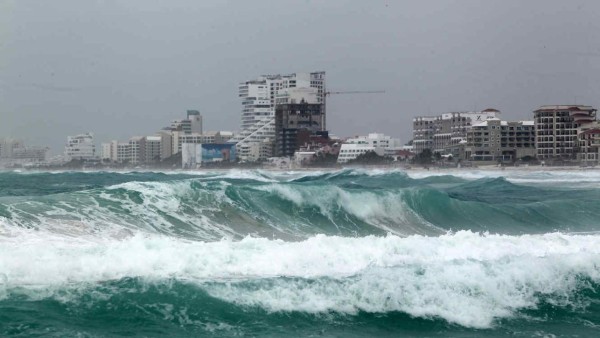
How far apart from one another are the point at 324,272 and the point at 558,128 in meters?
89.6

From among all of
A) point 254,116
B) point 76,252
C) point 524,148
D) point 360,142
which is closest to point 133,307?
point 76,252

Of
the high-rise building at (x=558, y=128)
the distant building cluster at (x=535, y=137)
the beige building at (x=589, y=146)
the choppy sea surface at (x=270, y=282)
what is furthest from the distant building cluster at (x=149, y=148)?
the choppy sea surface at (x=270, y=282)

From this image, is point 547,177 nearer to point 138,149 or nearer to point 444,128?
point 444,128

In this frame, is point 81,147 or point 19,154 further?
point 81,147

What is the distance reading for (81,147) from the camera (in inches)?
5723

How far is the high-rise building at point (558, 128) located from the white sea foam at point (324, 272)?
8414 cm

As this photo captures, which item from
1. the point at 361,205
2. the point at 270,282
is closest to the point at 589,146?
the point at 361,205

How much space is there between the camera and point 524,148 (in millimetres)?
100562

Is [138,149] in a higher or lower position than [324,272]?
higher

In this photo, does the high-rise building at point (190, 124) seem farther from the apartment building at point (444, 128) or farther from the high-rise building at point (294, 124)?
the apartment building at point (444, 128)

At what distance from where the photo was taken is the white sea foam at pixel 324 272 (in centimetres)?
1198

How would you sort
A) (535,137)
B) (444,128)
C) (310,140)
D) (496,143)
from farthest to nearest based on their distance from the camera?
(310,140), (444,128), (535,137), (496,143)

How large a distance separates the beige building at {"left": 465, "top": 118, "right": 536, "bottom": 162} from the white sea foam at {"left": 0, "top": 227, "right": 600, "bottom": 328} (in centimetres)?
8502

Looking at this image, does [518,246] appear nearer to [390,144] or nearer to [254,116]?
[390,144]
